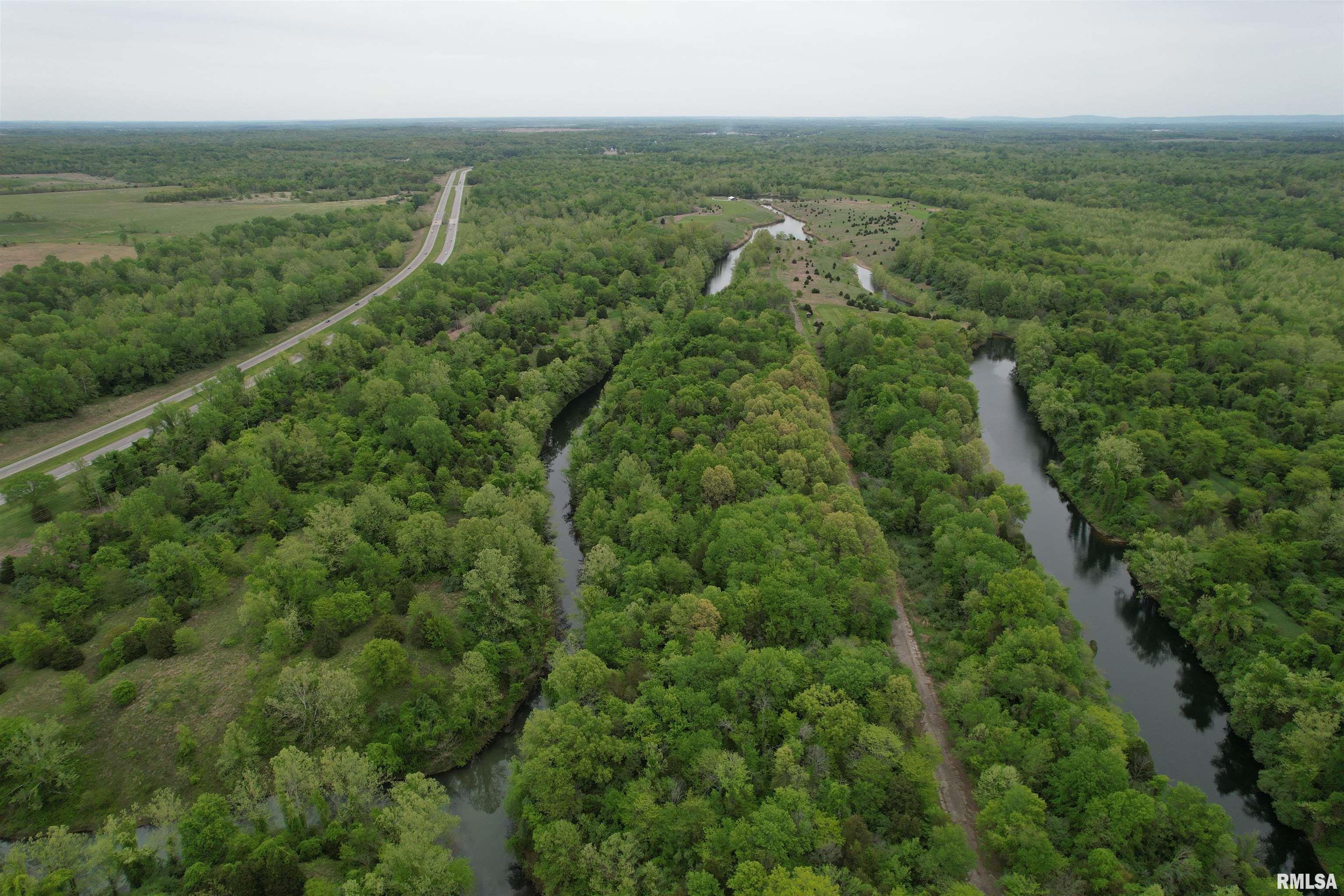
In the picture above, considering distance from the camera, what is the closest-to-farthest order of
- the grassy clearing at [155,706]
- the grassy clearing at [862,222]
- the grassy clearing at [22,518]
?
the grassy clearing at [155,706] → the grassy clearing at [22,518] → the grassy clearing at [862,222]

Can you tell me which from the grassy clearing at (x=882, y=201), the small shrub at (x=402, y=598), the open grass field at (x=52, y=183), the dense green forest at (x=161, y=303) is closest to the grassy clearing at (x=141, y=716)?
the small shrub at (x=402, y=598)

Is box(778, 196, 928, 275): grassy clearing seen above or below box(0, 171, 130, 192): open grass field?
below

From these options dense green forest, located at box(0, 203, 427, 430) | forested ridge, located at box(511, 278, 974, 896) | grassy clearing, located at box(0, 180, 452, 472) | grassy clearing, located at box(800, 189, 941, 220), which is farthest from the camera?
grassy clearing, located at box(800, 189, 941, 220)

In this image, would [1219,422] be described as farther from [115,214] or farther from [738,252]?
[115,214]

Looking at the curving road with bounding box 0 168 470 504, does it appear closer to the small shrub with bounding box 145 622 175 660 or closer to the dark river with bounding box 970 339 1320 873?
the small shrub with bounding box 145 622 175 660

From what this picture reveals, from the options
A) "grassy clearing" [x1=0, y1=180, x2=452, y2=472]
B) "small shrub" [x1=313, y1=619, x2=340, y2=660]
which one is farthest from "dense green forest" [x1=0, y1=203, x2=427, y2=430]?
"small shrub" [x1=313, y1=619, x2=340, y2=660]

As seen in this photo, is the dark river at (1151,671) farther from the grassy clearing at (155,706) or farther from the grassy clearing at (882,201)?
the grassy clearing at (882,201)

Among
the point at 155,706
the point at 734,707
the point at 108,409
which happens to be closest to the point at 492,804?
the point at 734,707
